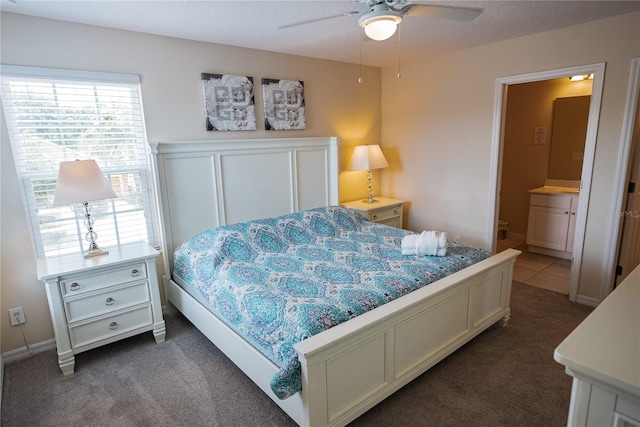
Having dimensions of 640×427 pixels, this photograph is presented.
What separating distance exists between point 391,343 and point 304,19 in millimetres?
2219

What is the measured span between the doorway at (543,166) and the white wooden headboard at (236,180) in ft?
7.20

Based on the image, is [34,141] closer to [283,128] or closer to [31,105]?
[31,105]

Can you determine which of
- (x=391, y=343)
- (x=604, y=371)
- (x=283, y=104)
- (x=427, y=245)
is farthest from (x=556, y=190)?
(x=604, y=371)

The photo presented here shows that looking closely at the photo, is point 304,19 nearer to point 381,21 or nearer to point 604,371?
point 381,21

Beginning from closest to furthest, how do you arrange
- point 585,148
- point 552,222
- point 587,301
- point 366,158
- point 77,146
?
point 77,146, point 585,148, point 587,301, point 366,158, point 552,222

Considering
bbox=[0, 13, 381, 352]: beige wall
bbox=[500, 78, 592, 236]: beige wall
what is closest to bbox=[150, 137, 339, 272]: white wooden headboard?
bbox=[0, 13, 381, 352]: beige wall

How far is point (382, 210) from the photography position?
4.07m

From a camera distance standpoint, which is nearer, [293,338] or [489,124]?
[293,338]

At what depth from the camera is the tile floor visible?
Result: 3607mm

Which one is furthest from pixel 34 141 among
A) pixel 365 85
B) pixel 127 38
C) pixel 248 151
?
pixel 365 85

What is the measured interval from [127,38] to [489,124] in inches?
129

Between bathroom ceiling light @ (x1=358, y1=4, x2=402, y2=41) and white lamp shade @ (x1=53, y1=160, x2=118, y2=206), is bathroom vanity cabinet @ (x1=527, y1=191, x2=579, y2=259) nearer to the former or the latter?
bathroom ceiling light @ (x1=358, y1=4, x2=402, y2=41)

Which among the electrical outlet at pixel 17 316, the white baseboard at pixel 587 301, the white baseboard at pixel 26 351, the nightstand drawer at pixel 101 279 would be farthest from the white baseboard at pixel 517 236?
the electrical outlet at pixel 17 316

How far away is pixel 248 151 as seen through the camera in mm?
3309
